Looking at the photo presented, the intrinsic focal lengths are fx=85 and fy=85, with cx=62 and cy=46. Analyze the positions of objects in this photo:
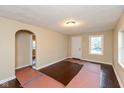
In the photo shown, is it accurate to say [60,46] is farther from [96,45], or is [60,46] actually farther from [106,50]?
[106,50]

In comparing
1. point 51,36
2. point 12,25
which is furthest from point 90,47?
point 12,25

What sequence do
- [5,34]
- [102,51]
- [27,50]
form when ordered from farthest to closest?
[102,51]
[27,50]
[5,34]

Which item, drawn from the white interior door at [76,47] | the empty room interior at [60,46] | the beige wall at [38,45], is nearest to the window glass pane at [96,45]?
the empty room interior at [60,46]

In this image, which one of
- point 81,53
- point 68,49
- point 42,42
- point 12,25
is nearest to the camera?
point 12,25

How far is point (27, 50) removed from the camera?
508cm

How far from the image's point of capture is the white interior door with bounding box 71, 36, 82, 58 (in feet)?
23.0

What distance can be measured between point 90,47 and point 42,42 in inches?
143

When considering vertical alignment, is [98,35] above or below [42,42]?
above

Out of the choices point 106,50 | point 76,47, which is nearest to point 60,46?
point 76,47

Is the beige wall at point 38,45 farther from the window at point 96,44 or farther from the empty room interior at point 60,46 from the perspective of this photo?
the window at point 96,44

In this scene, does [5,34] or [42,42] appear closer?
[5,34]

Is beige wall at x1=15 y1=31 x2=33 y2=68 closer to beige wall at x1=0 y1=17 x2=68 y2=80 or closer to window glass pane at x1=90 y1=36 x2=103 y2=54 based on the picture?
beige wall at x1=0 y1=17 x2=68 y2=80

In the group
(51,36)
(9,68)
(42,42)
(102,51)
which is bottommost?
(9,68)
